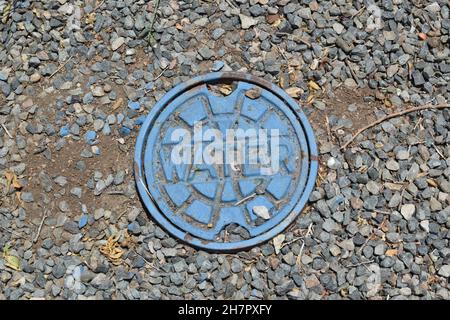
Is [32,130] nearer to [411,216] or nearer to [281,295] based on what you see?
[281,295]

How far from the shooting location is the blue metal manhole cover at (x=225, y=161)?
125 inches

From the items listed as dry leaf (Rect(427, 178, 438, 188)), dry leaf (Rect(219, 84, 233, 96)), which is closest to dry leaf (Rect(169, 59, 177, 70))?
dry leaf (Rect(219, 84, 233, 96))

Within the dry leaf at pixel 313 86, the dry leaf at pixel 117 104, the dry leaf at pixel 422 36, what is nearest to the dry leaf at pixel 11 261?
the dry leaf at pixel 117 104

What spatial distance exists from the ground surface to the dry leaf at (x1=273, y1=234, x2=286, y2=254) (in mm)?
21

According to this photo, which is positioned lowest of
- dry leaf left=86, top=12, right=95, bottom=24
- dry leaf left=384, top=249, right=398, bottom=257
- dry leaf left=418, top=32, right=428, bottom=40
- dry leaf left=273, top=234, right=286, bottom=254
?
dry leaf left=273, top=234, right=286, bottom=254

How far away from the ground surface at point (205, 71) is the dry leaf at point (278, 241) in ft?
0.07

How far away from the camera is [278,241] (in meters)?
3.12

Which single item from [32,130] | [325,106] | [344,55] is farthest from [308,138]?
[32,130]

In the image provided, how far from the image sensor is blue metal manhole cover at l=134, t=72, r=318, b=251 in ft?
10.4

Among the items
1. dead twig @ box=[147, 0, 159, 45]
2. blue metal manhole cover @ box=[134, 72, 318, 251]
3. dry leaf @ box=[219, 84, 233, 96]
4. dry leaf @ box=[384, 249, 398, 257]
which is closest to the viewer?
dry leaf @ box=[384, 249, 398, 257]

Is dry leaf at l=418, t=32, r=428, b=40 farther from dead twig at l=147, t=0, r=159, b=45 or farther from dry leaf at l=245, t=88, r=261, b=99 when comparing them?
dead twig at l=147, t=0, r=159, b=45

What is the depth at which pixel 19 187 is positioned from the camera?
330 cm

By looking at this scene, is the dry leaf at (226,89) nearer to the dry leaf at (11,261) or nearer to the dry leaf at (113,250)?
the dry leaf at (113,250)

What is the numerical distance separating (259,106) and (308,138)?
0.28 metres
